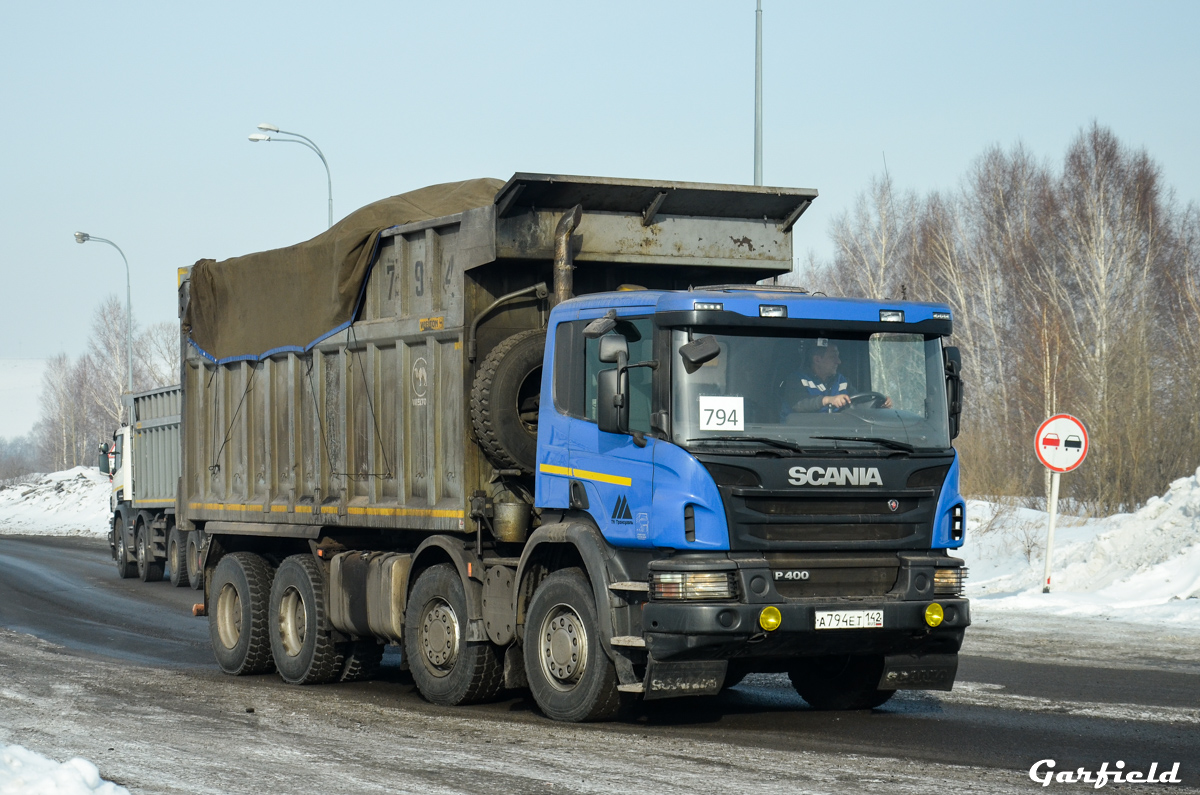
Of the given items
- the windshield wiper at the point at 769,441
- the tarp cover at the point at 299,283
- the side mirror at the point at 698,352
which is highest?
the tarp cover at the point at 299,283

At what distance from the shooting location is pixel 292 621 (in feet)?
41.5

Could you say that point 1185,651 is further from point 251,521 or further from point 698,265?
point 251,521

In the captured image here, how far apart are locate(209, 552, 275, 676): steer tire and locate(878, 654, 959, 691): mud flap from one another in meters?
6.25

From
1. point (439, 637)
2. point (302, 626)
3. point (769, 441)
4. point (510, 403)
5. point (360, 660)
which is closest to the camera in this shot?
point (769, 441)

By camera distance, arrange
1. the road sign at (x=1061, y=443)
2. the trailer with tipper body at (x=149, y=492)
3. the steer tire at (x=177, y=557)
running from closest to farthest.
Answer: the road sign at (x=1061, y=443) → the steer tire at (x=177, y=557) → the trailer with tipper body at (x=149, y=492)

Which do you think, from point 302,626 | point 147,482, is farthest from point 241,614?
point 147,482

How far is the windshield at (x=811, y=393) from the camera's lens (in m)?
8.21

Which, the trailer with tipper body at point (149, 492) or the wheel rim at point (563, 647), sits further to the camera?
the trailer with tipper body at point (149, 492)

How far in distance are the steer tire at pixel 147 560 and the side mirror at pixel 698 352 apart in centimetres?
2157

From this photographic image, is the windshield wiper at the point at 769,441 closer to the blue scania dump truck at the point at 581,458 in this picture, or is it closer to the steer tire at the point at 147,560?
the blue scania dump truck at the point at 581,458

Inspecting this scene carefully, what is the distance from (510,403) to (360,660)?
3595mm

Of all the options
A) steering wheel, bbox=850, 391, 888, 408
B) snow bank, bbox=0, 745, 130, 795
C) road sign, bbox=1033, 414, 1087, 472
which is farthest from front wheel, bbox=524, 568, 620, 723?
road sign, bbox=1033, 414, 1087, 472

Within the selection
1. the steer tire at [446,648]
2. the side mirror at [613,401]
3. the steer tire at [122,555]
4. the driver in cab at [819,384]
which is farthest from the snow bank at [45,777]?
the steer tire at [122,555]

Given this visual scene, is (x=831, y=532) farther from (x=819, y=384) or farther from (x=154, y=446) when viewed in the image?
(x=154, y=446)
